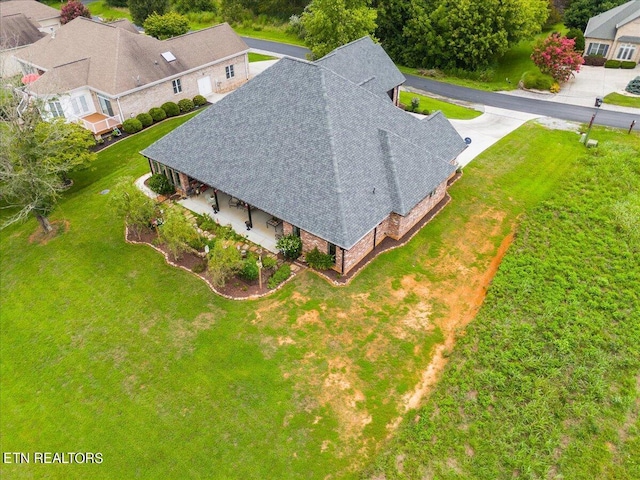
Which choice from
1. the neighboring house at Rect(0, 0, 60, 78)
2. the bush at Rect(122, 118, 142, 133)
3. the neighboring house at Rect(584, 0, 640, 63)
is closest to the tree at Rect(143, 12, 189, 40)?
the neighboring house at Rect(0, 0, 60, 78)

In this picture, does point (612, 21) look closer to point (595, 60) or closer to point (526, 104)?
point (595, 60)

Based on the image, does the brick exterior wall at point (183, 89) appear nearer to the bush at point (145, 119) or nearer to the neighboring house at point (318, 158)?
the bush at point (145, 119)

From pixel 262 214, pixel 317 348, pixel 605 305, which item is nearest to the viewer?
pixel 317 348

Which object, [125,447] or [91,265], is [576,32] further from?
[125,447]

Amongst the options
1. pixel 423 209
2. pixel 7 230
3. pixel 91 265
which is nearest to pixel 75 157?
pixel 7 230

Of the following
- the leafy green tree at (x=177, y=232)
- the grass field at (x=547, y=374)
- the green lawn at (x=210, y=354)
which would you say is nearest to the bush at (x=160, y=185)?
the green lawn at (x=210, y=354)

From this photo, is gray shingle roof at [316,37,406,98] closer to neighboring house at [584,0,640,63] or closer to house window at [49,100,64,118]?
house window at [49,100,64,118]
